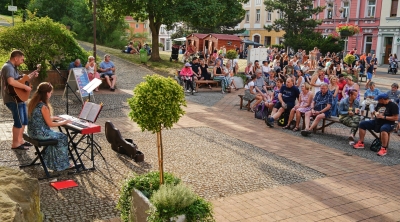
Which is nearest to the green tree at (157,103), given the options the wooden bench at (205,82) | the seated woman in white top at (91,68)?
the seated woman in white top at (91,68)

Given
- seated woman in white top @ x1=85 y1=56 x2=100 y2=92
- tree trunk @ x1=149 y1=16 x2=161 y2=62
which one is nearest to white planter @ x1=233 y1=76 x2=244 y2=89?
seated woman in white top @ x1=85 y1=56 x2=100 y2=92

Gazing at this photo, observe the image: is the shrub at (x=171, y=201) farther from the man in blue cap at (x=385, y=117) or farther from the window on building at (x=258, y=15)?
the window on building at (x=258, y=15)

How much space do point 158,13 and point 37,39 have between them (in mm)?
11411

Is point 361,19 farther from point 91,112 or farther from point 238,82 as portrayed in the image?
point 91,112

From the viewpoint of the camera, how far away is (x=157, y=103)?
436cm

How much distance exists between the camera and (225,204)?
5.70 m

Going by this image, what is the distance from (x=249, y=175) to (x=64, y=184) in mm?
3015

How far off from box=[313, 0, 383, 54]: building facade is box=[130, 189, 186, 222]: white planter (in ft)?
124

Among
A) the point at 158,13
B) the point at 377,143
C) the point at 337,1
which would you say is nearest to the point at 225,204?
the point at 377,143

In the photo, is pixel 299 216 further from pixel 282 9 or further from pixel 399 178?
pixel 282 9

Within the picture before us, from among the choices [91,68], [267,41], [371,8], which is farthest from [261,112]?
[267,41]

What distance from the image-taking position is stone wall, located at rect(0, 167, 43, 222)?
3600 millimetres

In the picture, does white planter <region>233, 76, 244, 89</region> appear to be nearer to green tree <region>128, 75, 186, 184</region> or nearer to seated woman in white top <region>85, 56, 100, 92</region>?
seated woman in white top <region>85, 56, 100, 92</region>

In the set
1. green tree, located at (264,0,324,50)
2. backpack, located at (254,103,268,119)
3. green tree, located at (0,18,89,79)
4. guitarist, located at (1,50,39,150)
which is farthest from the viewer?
green tree, located at (264,0,324,50)
